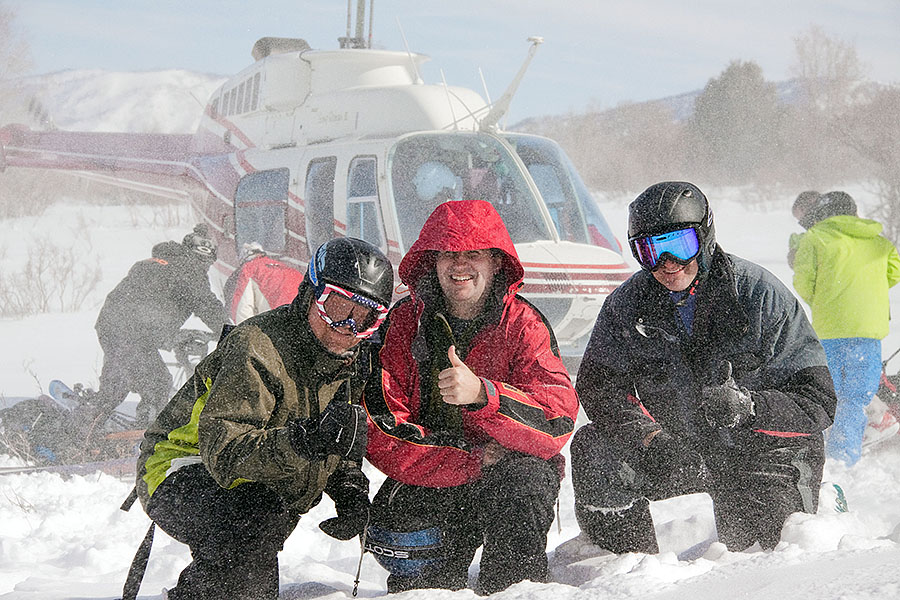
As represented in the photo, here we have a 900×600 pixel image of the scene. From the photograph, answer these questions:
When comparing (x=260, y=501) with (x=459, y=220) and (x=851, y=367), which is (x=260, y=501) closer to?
(x=459, y=220)

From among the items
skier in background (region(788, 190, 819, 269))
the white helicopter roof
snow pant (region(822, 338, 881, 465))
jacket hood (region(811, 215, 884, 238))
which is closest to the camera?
snow pant (region(822, 338, 881, 465))

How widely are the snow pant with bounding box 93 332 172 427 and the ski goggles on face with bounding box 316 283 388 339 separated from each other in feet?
12.0

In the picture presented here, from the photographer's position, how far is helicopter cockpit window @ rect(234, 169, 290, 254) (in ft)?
24.8

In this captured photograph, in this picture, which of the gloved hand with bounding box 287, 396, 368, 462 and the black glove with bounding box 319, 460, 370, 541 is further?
the black glove with bounding box 319, 460, 370, 541

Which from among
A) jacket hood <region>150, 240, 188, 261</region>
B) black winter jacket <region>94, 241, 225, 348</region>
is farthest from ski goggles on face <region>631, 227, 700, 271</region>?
jacket hood <region>150, 240, 188, 261</region>

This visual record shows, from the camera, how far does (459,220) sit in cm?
276

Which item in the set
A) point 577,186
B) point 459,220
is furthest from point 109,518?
point 577,186

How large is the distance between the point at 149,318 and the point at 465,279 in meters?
3.58

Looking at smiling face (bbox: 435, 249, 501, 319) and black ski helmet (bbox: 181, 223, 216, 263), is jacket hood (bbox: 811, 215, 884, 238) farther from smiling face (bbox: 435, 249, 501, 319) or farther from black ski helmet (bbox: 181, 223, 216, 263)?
black ski helmet (bbox: 181, 223, 216, 263)

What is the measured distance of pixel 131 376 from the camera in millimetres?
5797

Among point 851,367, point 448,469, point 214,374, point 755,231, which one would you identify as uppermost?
point 214,374

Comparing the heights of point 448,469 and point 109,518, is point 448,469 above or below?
above

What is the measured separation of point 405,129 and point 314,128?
99 centimetres

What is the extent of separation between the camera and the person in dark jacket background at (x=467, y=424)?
8.41ft
